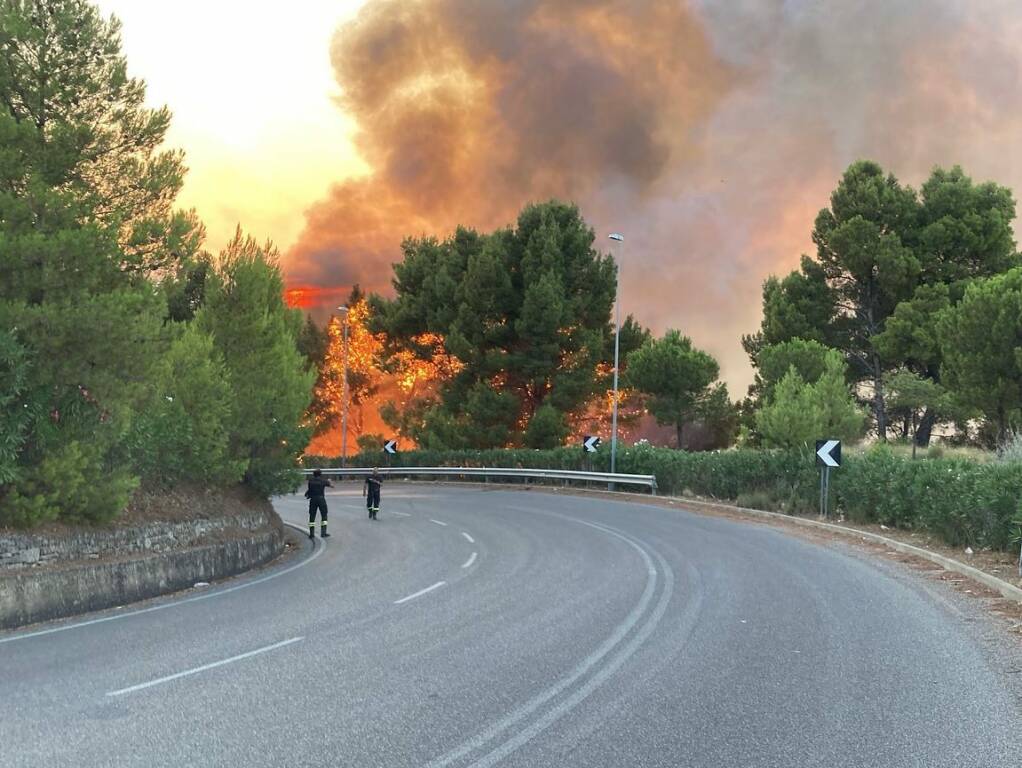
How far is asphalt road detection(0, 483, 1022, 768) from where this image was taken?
5.42 m

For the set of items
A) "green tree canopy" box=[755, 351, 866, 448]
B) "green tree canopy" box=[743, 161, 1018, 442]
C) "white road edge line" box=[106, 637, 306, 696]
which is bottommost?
"white road edge line" box=[106, 637, 306, 696]

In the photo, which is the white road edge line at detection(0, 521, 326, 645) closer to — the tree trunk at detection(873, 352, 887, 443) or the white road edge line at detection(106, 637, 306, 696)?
the white road edge line at detection(106, 637, 306, 696)

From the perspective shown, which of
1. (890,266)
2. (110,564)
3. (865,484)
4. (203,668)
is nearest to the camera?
(203,668)

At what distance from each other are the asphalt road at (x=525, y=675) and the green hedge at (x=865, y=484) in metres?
Answer: 2.66

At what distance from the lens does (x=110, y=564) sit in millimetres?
12023

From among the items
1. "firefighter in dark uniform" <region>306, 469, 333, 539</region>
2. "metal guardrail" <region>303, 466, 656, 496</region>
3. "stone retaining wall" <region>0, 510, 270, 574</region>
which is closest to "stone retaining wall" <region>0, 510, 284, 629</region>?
"stone retaining wall" <region>0, 510, 270, 574</region>

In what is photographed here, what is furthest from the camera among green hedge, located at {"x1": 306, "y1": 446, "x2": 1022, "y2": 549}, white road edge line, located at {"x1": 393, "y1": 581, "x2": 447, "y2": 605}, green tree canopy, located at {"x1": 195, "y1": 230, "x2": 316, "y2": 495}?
green tree canopy, located at {"x1": 195, "y1": 230, "x2": 316, "y2": 495}

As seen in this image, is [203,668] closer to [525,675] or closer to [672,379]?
[525,675]

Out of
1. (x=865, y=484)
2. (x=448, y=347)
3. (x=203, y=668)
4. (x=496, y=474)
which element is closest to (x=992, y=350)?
(x=865, y=484)

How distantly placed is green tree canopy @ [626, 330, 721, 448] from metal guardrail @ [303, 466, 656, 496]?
79.8 ft

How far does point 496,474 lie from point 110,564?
31.9 metres

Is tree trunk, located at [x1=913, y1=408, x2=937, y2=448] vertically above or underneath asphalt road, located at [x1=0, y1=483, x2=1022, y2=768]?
above

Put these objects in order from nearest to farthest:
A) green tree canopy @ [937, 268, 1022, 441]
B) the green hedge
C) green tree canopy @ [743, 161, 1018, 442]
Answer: the green hedge, green tree canopy @ [937, 268, 1022, 441], green tree canopy @ [743, 161, 1018, 442]

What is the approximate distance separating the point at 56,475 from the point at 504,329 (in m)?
42.2
